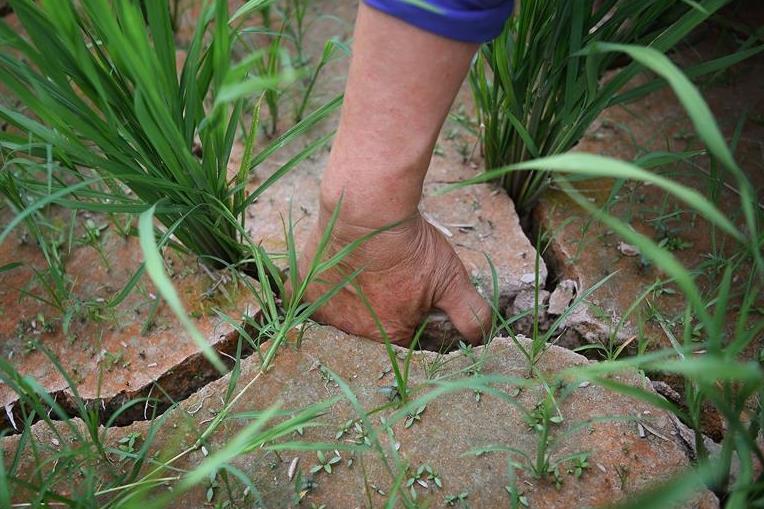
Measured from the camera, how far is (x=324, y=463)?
116 cm

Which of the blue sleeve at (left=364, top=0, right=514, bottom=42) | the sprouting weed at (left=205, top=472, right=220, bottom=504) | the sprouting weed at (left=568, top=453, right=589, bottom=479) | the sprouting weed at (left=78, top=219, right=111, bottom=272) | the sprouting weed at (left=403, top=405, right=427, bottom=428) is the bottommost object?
the sprouting weed at (left=568, top=453, right=589, bottom=479)

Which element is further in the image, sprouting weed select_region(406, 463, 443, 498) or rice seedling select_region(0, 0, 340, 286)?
sprouting weed select_region(406, 463, 443, 498)

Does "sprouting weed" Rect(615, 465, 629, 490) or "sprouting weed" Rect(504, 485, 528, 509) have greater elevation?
"sprouting weed" Rect(504, 485, 528, 509)

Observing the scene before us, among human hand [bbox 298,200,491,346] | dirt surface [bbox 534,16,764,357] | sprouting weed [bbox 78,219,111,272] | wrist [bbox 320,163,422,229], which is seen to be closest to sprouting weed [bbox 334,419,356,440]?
human hand [bbox 298,200,491,346]

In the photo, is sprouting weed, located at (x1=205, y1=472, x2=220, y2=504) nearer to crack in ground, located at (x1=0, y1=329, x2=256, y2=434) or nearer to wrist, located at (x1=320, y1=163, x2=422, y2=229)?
crack in ground, located at (x1=0, y1=329, x2=256, y2=434)

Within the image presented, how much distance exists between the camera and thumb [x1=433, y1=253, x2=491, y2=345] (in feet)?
4.48

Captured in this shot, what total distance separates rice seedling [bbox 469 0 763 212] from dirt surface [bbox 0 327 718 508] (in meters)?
0.44

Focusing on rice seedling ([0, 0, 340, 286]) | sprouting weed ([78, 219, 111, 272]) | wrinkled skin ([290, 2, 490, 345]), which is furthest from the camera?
sprouting weed ([78, 219, 111, 272])

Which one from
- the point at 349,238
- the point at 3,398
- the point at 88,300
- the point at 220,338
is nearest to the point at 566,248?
the point at 349,238

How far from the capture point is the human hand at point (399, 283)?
1300 mm

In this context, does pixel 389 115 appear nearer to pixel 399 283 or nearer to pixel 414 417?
pixel 399 283

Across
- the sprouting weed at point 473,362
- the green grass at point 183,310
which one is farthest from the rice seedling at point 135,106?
the sprouting weed at point 473,362

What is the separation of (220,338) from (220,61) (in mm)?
588

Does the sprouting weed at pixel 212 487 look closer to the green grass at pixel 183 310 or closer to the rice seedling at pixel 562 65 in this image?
the green grass at pixel 183 310
